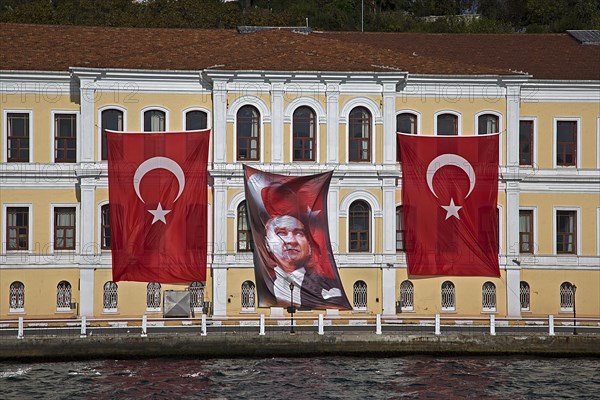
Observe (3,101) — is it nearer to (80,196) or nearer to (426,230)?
(80,196)

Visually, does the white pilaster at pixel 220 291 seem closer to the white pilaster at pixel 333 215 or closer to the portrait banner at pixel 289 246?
the portrait banner at pixel 289 246

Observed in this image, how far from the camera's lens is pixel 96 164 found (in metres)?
54.6

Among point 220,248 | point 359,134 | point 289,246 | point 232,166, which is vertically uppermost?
point 359,134

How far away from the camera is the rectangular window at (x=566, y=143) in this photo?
2295 inches

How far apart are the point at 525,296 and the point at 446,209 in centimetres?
587

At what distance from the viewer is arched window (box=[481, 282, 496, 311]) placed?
56.0 m

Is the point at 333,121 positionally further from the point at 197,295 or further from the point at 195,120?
the point at 197,295

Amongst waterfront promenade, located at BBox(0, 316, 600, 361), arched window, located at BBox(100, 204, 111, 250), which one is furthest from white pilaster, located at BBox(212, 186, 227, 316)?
waterfront promenade, located at BBox(0, 316, 600, 361)

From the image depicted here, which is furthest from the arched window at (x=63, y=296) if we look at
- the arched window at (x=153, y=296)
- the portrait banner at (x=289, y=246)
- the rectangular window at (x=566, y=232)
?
the rectangular window at (x=566, y=232)

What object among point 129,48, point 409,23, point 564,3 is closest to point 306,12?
point 409,23

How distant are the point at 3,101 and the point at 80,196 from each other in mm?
5013

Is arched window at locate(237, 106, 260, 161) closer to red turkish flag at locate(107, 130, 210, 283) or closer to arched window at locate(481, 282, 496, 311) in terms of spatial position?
red turkish flag at locate(107, 130, 210, 283)

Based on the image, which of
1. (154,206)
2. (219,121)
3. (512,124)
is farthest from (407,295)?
(154,206)

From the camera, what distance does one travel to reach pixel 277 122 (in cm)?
5450
